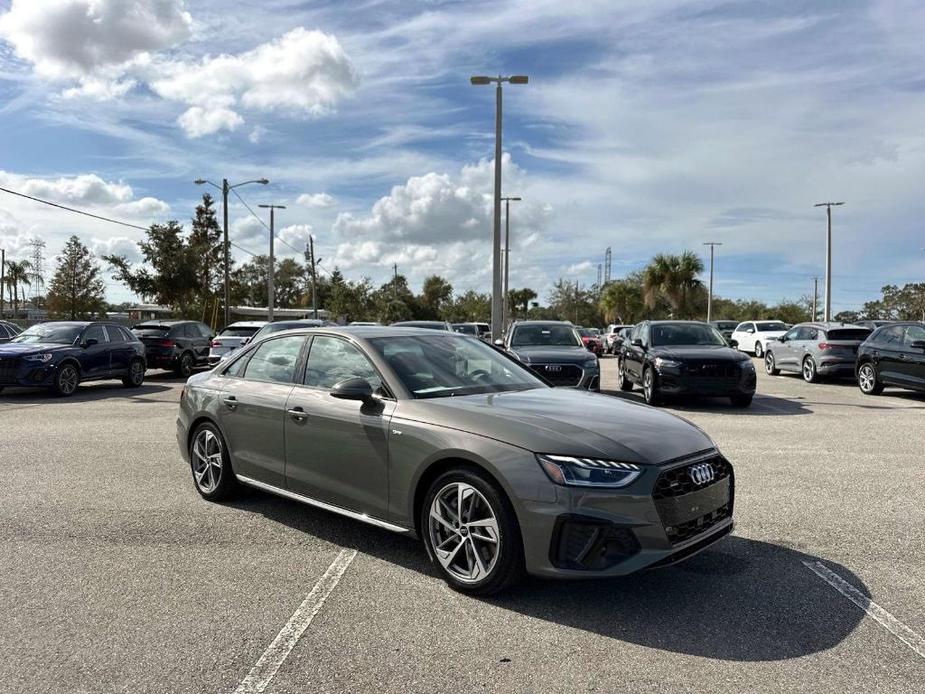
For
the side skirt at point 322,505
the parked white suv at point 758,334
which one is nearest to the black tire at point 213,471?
the side skirt at point 322,505

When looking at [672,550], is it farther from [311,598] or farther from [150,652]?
[150,652]

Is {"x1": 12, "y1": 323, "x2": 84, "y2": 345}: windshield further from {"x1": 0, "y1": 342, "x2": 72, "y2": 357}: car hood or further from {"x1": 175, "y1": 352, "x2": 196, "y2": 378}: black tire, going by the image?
{"x1": 175, "y1": 352, "x2": 196, "y2": 378}: black tire

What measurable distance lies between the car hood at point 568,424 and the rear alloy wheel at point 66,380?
41.0ft

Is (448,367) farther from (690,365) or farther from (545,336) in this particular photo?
(545,336)

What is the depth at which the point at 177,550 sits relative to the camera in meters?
4.72

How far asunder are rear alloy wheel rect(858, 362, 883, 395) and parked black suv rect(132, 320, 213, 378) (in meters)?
16.9

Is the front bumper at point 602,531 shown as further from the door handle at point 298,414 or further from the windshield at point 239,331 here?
the windshield at point 239,331

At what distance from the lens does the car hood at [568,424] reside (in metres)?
3.72

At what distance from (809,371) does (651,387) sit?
A: 777 centimetres

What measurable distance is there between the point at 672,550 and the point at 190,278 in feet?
136

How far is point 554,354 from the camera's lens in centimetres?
1227

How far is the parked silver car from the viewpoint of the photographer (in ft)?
56.5

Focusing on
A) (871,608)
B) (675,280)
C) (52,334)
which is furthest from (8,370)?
(675,280)

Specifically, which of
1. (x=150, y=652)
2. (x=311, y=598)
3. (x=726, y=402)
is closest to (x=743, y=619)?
(x=311, y=598)
